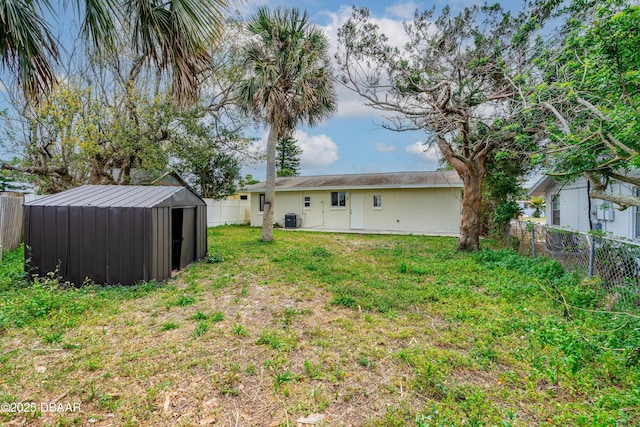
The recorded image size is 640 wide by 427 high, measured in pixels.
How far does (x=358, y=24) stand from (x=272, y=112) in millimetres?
3740

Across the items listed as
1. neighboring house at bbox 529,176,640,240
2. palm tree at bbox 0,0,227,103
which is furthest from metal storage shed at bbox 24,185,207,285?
neighboring house at bbox 529,176,640,240

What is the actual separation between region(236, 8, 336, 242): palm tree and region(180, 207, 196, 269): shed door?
169 inches

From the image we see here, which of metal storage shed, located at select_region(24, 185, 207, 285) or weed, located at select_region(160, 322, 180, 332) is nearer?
weed, located at select_region(160, 322, 180, 332)

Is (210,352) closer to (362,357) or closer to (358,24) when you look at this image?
(362,357)

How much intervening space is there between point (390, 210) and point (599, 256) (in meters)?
10.7

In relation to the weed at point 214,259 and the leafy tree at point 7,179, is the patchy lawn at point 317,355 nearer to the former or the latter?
the weed at point 214,259

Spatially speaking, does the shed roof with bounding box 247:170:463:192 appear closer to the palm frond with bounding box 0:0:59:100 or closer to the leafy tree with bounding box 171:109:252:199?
the leafy tree with bounding box 171:109:252:199

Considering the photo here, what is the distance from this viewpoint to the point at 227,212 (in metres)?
18.4

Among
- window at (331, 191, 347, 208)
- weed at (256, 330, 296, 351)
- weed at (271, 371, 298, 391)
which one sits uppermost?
window at (331, 191, 347, 208)

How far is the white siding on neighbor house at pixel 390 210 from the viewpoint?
14.3 metres

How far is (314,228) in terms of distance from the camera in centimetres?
1670

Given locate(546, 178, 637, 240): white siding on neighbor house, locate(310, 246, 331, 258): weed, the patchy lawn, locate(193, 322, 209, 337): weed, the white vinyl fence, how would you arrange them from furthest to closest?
the white vinyl fence → locate(310, 246, 331, 258): weed → locate(546, 178, 637, 240): white siding on neighbor house → locate(193, 322, 209, 337): weed → the patchy lawn

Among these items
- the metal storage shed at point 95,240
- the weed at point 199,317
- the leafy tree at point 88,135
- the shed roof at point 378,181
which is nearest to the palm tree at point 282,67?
the leafy tree at point 88,135

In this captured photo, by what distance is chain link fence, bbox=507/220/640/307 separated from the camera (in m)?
3.84
